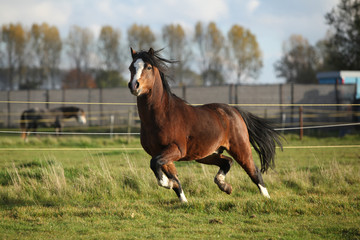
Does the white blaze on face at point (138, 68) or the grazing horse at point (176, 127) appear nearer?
the white blaze on face at point (138, 68)

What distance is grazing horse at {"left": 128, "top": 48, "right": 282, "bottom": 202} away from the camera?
495 cm

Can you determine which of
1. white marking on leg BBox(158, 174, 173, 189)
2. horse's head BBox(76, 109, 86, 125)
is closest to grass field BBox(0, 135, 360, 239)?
white marking on leg BBox(158, 174, 173, 189)

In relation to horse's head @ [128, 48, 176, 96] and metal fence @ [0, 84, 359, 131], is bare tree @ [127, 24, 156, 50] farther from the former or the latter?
horse's head @ [128, 48, 176, 96]

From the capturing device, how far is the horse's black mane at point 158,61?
5.04 meters

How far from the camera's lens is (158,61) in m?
5.32

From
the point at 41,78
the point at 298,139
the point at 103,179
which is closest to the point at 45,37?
the point at 41,78

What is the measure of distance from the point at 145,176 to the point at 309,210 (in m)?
2.98

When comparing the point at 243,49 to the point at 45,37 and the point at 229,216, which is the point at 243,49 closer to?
the point at 45,37

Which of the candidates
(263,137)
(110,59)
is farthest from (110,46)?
(263,137)

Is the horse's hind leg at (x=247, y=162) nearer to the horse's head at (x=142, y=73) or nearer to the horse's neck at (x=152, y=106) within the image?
the horse's neck at (x=152, y=106)

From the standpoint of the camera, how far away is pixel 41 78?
50375 millimetres

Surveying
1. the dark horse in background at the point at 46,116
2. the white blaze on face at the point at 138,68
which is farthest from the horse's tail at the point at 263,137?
the dark horse in background at the point at 46,116

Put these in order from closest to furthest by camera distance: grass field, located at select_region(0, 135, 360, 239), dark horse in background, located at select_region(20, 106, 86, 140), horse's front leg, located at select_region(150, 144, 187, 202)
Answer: grass field, located at select_region(0, 135, 360, 239)
horse's front leg, located at select_region(150, 144, 187, 202)
dark horse in background, located at select_region(20, 106, 86, 140)

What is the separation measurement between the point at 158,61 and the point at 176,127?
3.16 ft
